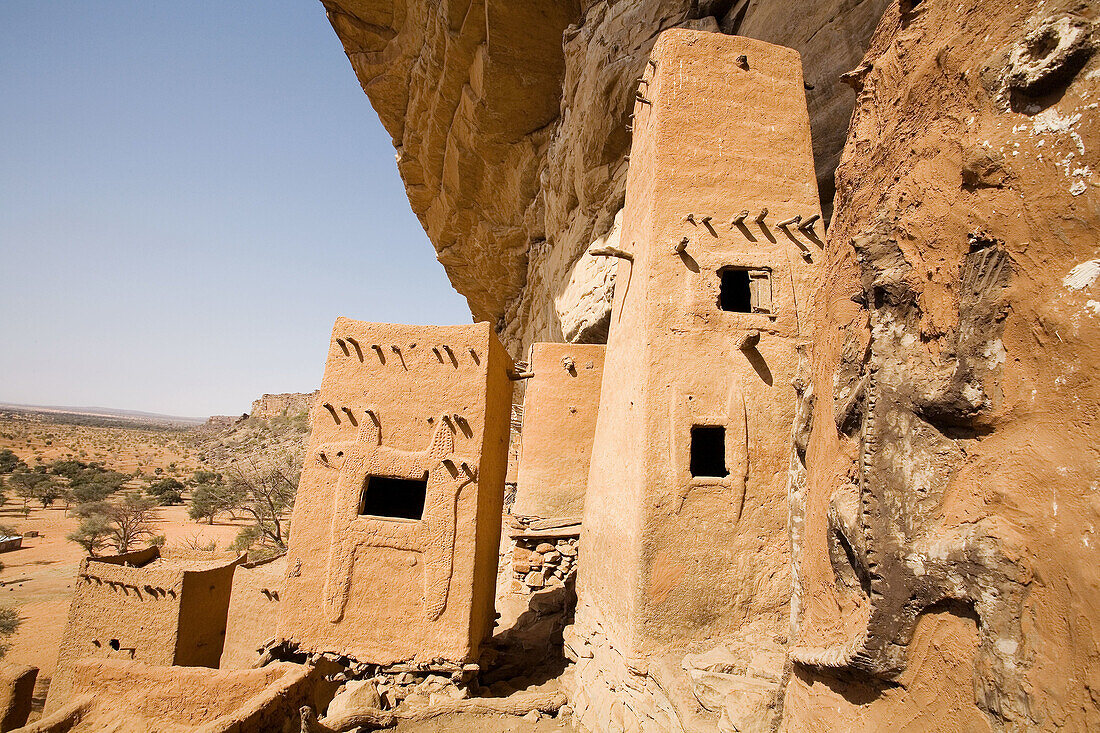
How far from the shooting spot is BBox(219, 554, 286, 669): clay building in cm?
818

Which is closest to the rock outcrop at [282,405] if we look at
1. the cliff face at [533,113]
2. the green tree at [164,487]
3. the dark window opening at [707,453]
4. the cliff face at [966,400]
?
the green tree at [164,487]

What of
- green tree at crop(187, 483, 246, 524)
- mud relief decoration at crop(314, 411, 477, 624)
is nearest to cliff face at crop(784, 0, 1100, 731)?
mud relief decoration at crop(314, 411, 477, 624)

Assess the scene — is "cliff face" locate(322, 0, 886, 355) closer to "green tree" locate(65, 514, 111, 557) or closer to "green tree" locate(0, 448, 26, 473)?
"green tree" locate(65, 514, 111, 557)

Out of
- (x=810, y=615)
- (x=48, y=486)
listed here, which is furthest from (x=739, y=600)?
Result: (x=48, y=486)

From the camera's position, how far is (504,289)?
19562 mm

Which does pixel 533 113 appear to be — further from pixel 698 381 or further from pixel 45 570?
pixel 45 570

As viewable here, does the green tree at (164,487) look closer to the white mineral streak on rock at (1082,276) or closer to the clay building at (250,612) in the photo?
the clay building at (250,612)

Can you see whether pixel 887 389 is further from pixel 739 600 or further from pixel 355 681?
pixel 355 681

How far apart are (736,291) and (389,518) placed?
4976mm

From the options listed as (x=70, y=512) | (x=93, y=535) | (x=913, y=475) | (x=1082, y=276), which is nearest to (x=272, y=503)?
(x=93, y=535)

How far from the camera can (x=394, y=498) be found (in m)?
9.12

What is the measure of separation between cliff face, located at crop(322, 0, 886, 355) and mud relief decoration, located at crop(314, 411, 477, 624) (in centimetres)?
496

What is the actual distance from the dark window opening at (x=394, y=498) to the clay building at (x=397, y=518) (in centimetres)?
190

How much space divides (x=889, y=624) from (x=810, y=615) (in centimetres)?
70
